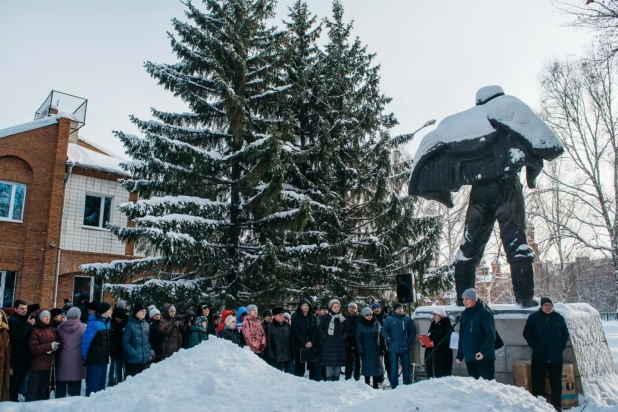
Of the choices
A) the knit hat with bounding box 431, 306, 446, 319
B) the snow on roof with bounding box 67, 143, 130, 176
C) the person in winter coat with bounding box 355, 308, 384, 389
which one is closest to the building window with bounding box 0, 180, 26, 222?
the snow on roof with bounding box 67, 143, 130, 176

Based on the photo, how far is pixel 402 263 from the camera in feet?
51.6

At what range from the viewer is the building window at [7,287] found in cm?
1753

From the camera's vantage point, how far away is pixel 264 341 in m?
9.50

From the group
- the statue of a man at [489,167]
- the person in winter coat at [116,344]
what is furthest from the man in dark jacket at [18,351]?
the statue of a man at [489,167]

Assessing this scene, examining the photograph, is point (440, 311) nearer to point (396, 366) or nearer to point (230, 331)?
point (396, 366)

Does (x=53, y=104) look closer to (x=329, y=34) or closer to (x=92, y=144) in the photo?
(x=92, y=144)

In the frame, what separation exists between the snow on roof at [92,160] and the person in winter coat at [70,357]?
41.2ft

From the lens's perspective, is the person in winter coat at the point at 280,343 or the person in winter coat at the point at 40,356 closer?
the person in winter coat at the point at 40,356

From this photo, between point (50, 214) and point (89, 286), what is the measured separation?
3.21 m

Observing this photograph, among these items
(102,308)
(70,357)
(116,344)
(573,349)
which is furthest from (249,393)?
(573,349)

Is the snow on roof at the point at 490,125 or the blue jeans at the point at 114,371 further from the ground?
the snow on roof at the point at 490,125

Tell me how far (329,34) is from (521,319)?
13.7 meters

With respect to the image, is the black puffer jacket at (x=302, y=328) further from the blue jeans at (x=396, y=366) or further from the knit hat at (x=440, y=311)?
the knit hat at (x=440, y=311)

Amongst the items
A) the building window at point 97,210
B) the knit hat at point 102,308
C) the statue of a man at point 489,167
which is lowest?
the knit hat at point 102,308
